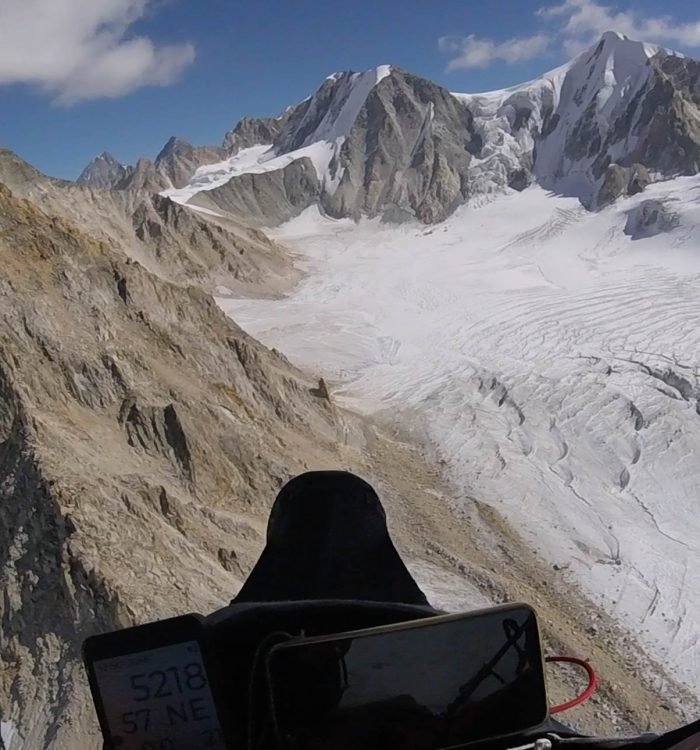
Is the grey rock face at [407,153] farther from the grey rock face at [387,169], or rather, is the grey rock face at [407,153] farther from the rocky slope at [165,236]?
the rocky slope at [165,236]

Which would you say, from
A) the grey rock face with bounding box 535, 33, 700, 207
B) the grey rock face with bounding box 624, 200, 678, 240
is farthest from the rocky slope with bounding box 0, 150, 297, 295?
the grey rock face with bounding box 535, 33, 700, 207

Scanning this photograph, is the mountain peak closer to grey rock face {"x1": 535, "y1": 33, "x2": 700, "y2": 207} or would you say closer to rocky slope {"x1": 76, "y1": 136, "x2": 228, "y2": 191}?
rocky slope {"x1": 76, "y1": 136, "x2": 228, "y2": 191}

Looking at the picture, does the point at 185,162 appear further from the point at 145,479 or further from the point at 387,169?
the point at 145,479

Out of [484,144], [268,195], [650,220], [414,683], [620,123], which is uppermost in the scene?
[268,195]

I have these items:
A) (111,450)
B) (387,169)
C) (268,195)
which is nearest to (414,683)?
(111,450)

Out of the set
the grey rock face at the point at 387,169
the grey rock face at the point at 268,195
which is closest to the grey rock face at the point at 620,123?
the grey rock face at the point at 387,169

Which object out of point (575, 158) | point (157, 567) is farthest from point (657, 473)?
point (575, 158)

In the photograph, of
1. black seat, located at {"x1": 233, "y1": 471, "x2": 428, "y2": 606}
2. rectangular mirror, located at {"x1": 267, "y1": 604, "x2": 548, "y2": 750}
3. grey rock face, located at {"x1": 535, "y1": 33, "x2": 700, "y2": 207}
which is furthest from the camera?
grey rock face, located at {"x1": 535, "y1": 33, "x2": 700, "y2": 207}

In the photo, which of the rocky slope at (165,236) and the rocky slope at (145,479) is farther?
the rocky slope at (165,236)
